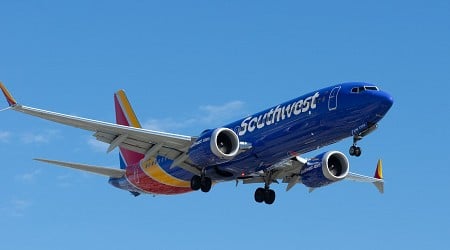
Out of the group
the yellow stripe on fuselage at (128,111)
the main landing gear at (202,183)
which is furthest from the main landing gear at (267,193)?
the yellow stripe on fuselage at (128,111)

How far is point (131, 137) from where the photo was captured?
151 ft

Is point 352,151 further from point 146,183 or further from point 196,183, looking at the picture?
point 146,183

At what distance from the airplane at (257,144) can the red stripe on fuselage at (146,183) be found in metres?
0.06

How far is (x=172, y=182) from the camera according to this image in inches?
1938

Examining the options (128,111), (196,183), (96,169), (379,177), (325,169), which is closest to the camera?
(196,183)

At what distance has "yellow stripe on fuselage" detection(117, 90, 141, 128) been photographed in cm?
5731

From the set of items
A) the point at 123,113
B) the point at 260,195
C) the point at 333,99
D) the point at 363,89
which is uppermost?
the point at 123,113

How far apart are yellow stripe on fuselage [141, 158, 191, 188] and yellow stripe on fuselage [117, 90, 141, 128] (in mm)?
7086

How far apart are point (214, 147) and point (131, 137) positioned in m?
4.71

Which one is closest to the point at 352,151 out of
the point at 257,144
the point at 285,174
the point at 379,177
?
the point at 257,144

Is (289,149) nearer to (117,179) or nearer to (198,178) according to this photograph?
(198,178)

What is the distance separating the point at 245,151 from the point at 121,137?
6.11 meters

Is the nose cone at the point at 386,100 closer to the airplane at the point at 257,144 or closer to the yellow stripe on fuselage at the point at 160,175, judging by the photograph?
the airplane at the point at 257,144

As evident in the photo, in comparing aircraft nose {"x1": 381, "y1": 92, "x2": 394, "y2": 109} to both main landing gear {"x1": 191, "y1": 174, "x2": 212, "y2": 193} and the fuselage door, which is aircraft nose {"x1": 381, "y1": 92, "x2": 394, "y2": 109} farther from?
main landing gear {"x1": 191, "y1": 174, "x2": 212, "y2": 193}
